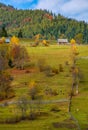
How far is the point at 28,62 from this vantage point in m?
166

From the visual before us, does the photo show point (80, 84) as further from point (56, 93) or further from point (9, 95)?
point (9, 95)

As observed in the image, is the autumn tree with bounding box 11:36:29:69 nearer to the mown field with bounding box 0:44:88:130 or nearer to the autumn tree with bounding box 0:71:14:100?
the mown field with bounding box 0:44:88:130

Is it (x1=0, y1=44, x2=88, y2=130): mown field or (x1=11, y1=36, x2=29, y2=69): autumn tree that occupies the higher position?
(x1=11, y1=36, x2=29, y2=69): autumn tree

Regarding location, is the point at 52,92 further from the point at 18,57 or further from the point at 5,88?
the point at 18,57

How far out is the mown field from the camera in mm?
91344

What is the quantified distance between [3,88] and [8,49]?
143 feet

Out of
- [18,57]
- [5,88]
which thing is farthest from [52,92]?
[18,57]

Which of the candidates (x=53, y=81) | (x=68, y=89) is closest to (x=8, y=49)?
(x=53, y=81)

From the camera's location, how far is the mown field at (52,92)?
91344mm

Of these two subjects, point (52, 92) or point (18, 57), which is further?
point (18, 57)

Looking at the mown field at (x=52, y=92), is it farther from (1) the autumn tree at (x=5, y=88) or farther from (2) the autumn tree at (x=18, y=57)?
(2) the autumn tree at (x=18, y=57)

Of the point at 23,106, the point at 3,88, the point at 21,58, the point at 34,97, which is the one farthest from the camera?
the point at 21,58

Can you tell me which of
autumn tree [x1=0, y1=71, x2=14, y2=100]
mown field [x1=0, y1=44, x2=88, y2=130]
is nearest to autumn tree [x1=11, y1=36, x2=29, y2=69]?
mown field [x1=0, y1=44, x2=88, y2=130]

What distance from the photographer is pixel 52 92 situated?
122 m
